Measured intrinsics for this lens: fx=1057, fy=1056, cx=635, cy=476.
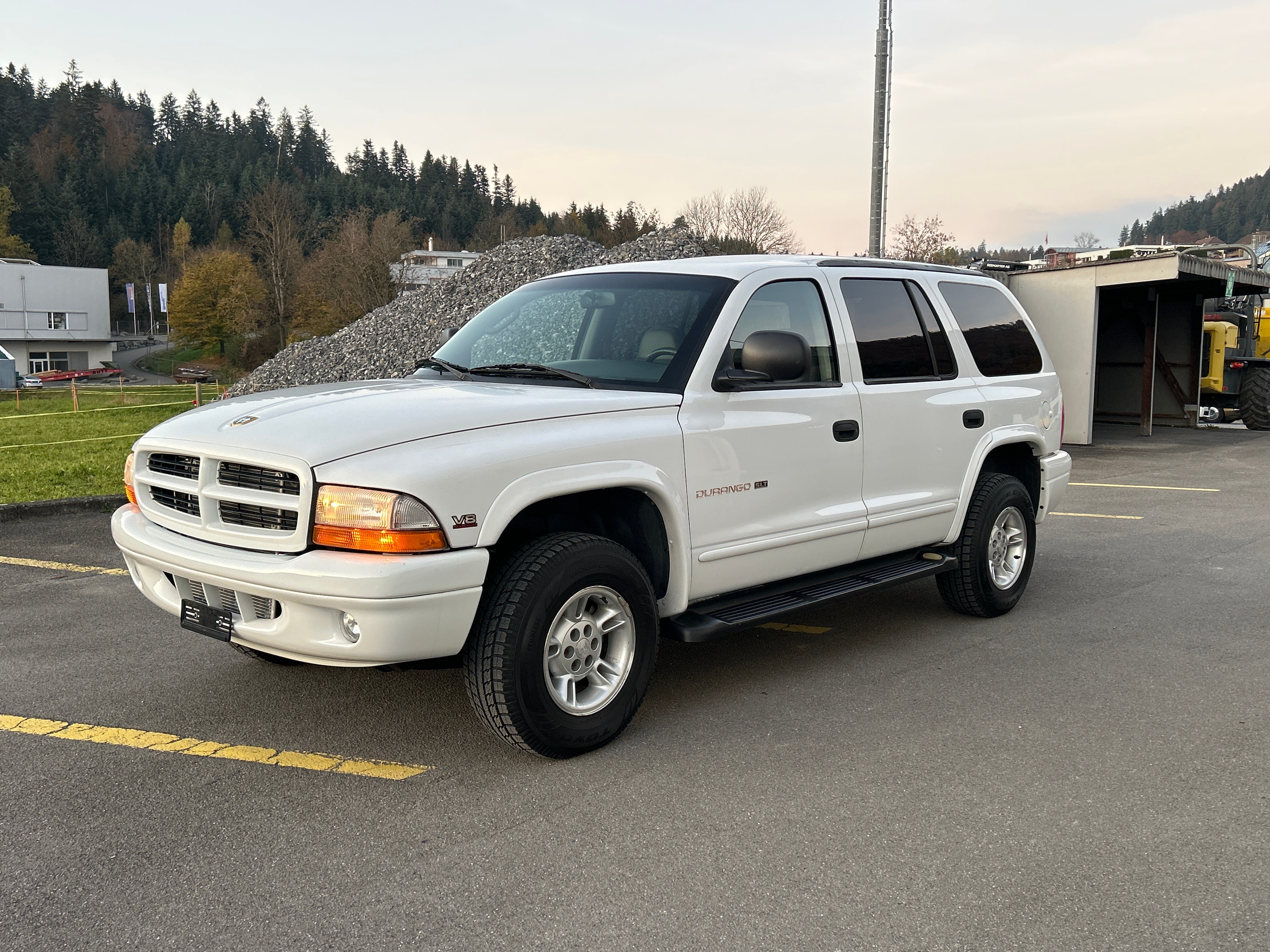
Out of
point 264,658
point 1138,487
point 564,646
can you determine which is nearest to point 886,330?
point 564,646

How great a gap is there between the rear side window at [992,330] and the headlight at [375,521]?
360 centimetres

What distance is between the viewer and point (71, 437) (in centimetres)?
1967

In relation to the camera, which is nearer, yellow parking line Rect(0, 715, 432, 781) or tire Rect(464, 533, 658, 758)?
tire Rect(464, 533, 658, 758)

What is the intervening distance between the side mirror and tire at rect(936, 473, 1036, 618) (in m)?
2.04

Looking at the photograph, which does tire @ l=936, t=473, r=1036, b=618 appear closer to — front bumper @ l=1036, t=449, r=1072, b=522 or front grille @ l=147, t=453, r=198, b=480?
front bumper @ l=1036, t=449, r=1072, b=522

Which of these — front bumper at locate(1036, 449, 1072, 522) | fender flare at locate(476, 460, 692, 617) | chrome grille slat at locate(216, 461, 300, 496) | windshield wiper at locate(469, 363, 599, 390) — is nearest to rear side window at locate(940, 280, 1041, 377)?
front bumper at locate(1036, 449, 1072, 522)

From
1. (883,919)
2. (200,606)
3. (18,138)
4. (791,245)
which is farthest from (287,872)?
(18,138)

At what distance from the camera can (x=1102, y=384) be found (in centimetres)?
2227

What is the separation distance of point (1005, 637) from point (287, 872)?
13.5 ft

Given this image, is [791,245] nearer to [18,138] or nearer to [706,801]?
[706,801]

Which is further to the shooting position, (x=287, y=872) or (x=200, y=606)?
(x=200, y=606)

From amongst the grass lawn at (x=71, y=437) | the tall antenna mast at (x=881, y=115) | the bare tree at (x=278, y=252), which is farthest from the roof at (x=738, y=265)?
the bare tree at (x=278, y=252)

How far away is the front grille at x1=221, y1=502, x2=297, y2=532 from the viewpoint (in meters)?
3.72

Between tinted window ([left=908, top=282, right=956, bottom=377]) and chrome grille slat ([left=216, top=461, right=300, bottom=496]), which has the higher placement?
tinted window ([left=908, top=282, right=956, bottom=377])
